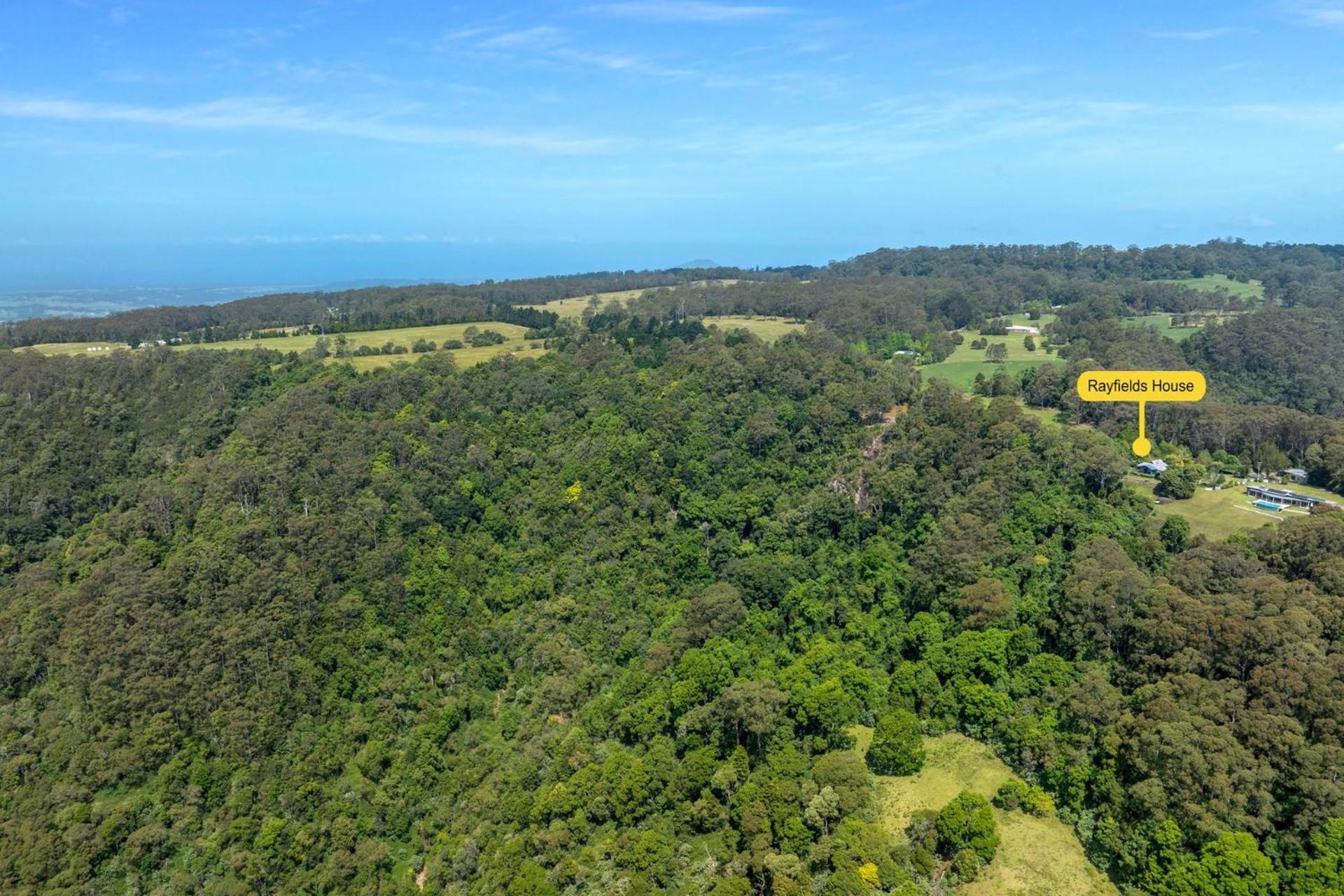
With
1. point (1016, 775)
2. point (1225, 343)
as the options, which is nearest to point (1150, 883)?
point (1016, 775)

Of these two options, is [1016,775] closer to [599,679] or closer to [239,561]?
[599,679]

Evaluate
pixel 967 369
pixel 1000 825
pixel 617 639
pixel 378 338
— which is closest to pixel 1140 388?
pixel 967 369

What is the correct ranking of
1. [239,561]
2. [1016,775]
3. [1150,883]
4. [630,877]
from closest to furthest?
[1150,883] < [630,877] < [1016,775] < [239,561]

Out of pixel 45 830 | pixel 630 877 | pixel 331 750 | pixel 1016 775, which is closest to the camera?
pixel 630 877

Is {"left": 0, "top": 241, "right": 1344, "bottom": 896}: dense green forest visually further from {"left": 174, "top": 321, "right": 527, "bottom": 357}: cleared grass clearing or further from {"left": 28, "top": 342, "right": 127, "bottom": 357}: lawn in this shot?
{"left": 174, "top": 321, "right": 527, "bottom": 357}: cleared grass clearing

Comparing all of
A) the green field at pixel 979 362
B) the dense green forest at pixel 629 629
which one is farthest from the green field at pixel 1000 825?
the green field at pixel 979 362

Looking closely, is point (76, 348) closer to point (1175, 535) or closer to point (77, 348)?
point (77, 348)

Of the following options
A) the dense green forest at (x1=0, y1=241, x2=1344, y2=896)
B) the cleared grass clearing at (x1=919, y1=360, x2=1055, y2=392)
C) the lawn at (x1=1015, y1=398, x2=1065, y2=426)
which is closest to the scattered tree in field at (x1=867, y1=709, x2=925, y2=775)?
the dense green forest at (x1=0, y1=241, x2=1344, y2=896)
